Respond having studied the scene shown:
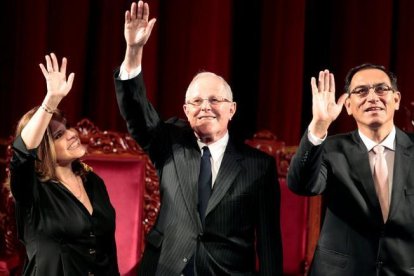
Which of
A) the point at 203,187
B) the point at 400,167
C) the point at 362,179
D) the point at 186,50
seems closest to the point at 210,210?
the point at 203,187

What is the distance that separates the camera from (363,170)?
1.83 m

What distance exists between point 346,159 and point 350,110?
148 mm

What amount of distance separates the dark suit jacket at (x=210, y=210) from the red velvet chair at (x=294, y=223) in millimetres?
473

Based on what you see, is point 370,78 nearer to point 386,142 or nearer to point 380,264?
point 386,142

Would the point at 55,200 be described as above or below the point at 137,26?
below

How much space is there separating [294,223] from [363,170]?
0.57 m

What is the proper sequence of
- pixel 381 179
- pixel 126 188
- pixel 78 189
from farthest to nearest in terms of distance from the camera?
pixel 126 188
pixel 78 189
pixel 381 179

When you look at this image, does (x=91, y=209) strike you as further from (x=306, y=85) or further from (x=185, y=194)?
(x=306, y=85)

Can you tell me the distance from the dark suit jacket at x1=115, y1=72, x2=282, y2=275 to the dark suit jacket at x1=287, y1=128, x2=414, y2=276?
0.12 meters

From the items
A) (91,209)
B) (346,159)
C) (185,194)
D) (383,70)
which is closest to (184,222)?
(185,194)

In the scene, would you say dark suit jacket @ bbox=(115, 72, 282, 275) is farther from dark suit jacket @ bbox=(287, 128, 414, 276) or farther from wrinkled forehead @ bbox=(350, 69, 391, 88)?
wrinkled forehead @ bbox=(350, 69, 391, 88)

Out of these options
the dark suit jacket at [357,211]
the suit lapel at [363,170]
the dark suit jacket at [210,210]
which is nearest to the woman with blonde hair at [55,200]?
the dark suit jacket at [210,210]

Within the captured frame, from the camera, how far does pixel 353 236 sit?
181cm

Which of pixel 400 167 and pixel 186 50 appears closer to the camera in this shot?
pixel 400 167
